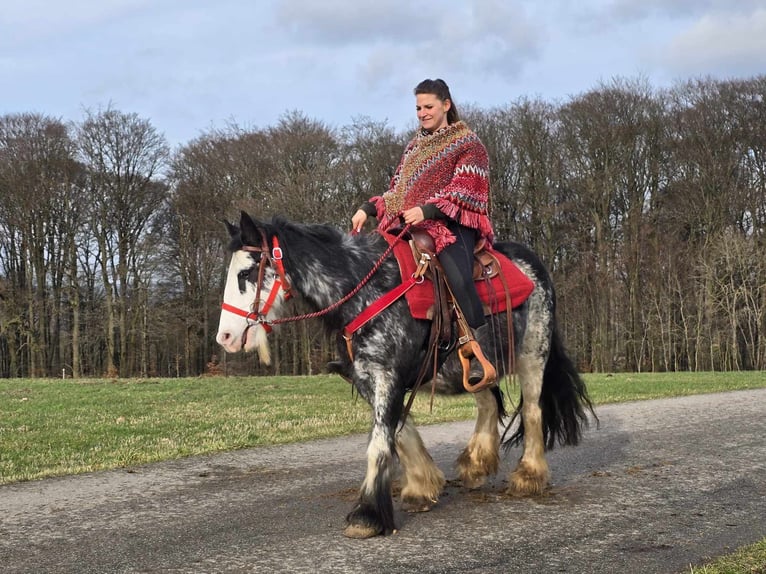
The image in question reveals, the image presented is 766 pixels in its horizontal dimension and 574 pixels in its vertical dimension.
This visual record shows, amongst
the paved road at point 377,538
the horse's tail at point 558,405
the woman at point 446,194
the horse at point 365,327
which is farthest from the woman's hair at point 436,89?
the paved road at point 377,538

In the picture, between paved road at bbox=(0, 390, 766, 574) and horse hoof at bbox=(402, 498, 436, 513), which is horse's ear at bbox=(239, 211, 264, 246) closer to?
paved road at bbox=(0, 390, 766, 574)

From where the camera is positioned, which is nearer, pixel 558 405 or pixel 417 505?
pixel 417 505

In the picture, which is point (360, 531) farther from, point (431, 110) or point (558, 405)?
point (431, 110)

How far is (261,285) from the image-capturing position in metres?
5.29

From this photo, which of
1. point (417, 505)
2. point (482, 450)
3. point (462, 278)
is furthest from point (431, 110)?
point (417, 505)

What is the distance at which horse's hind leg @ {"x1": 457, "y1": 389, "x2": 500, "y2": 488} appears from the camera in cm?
650

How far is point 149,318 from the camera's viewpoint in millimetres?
40125

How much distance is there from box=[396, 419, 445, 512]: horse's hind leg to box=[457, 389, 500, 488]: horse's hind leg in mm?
595

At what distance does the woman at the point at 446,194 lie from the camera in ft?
18.8

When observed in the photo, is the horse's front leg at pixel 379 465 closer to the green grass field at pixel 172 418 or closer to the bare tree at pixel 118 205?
the green grass field at pixel 172 418

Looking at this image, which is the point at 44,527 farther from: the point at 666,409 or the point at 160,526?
the point at 666,409

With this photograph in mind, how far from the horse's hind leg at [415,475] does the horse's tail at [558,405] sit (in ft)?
4.29

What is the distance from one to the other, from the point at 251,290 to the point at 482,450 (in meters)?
2.68

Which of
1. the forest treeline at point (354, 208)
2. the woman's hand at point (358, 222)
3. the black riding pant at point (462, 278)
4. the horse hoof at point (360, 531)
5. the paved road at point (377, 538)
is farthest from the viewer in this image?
the forest treeline at point (354, 208)
